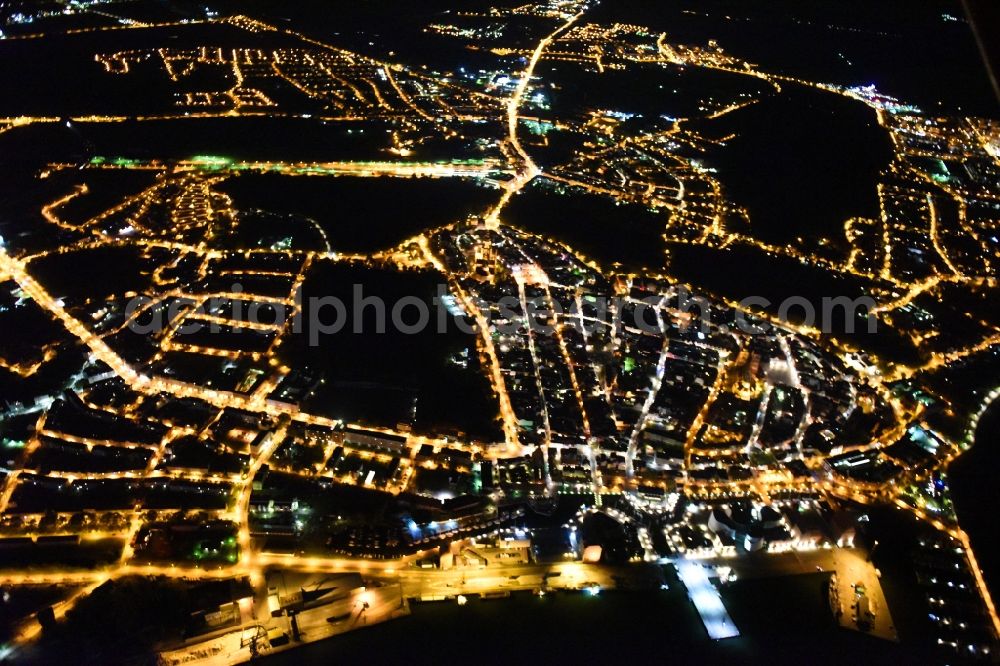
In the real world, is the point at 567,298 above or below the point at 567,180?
below

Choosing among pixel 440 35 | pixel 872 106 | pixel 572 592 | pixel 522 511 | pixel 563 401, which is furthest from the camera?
pixel 440 35

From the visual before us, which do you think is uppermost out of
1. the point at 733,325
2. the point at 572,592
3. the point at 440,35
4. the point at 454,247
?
the point at 440,35

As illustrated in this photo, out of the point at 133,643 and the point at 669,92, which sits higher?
the point at 669,92

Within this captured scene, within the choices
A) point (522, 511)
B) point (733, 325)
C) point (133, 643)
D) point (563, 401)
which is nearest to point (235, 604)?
point (133, 643)

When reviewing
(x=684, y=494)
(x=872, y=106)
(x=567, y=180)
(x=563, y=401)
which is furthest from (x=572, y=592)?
(x=872, y=106)

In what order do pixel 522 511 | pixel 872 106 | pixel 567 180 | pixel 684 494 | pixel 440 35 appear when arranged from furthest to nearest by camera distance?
pixel 440 35, pixel 872 106, pixel 567 180, pixel 684 494, pixel 522 511

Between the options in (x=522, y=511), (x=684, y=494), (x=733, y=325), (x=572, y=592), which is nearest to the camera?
(x=572, y=592)

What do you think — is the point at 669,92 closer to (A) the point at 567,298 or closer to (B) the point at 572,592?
(A) the point at 567,298

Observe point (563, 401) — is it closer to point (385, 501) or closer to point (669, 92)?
point (385, 501)

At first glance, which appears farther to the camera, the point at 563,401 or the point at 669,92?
the point at 669,92
